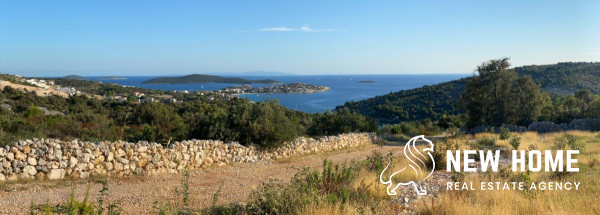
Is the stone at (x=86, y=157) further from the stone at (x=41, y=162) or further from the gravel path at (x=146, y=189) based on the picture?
the stone at (x=41, y=162)

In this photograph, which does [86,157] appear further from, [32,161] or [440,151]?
[440,151]

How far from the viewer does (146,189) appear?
25.6 ft

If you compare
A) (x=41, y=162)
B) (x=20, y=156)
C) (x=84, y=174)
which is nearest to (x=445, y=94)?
(x=84, y=174)

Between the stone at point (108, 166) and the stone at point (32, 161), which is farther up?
the stone at point (32, 161)

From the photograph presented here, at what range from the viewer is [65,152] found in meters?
8.59

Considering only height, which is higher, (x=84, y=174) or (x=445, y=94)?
(x=84, y=174)

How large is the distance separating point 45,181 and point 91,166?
3.15 feet

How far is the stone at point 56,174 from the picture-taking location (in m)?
8.27

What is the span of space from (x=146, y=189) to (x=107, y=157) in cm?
202

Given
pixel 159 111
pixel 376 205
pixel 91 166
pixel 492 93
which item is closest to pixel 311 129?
pixel 159 111

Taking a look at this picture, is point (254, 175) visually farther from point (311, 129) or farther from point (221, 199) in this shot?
point (311, 129)

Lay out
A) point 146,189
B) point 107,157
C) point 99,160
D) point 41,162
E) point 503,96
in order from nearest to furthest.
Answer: point 146,189 < point 41,162 < point 99,160 < point 107,157 < point 503,96

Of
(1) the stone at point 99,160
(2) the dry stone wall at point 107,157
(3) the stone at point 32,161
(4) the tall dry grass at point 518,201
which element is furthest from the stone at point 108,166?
(4) the tall dry grass at point 518,201

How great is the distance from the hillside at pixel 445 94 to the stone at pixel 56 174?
36059 mm
